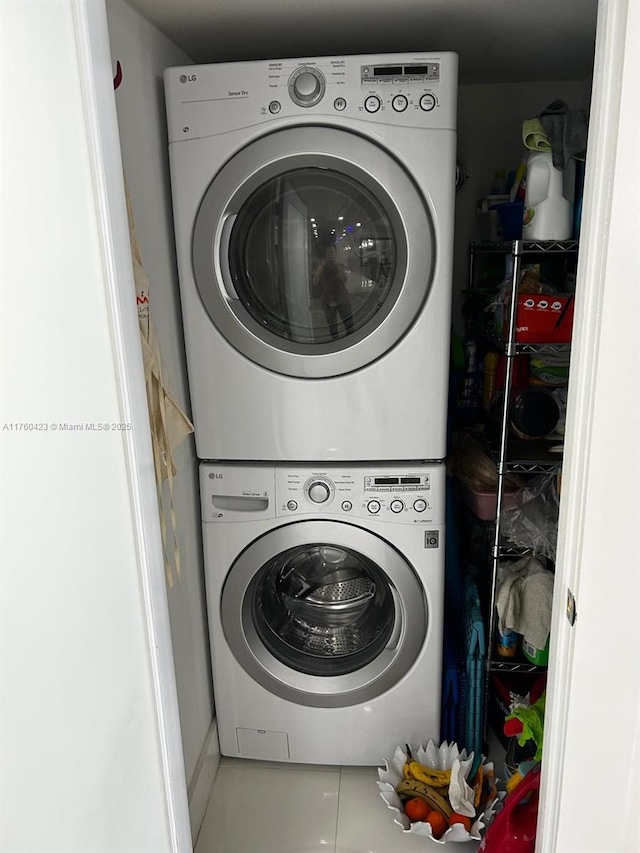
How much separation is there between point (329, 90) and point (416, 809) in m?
1.75

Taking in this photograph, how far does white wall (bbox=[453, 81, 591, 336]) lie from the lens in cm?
212

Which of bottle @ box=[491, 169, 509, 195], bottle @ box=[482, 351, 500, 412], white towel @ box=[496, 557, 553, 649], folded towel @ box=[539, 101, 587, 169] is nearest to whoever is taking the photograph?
folded towel @ box=[539, 101, 587, 169]

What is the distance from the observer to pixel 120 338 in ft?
3.48

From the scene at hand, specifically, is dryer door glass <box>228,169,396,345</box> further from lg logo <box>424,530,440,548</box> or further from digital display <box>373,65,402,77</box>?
lg logo <box>424,530,440,548</box>

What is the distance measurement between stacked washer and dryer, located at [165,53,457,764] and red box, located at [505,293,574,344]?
0.19 m

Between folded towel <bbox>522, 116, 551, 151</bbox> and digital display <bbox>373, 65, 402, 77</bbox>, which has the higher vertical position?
digital display <bbox>373, 65, 402, 77</bbox>

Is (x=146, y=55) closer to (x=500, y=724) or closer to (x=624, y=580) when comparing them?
(x=624, y=580)

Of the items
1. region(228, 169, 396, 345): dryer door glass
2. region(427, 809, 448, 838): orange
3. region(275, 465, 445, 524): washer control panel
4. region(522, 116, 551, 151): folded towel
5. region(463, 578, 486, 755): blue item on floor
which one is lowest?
region(427, 809, 448, 838): orange

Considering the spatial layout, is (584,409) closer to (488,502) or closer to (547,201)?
(547,201)

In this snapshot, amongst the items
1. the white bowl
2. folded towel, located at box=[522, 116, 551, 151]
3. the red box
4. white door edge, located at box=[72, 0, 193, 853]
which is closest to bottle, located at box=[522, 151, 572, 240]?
folded towel, located at box=[522, 116, 551, 151]

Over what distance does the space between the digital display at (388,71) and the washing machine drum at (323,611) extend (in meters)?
1.17

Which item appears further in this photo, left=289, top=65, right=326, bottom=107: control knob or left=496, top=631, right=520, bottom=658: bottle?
left=496, top=631, right=520, bottom=658: bottle

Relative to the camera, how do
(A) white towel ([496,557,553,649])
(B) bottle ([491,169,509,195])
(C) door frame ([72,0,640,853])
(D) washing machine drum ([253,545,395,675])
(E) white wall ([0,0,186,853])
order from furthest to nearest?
(B) bottle ([491,169,509,195]) < (D) washing machine drum ([253,545,395,675]) < (A) white towel ([496,557,553,649]) < (E) white wall ([0,0,186,853]) < (C) door frame ([72,0,640,853])

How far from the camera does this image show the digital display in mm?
1437
